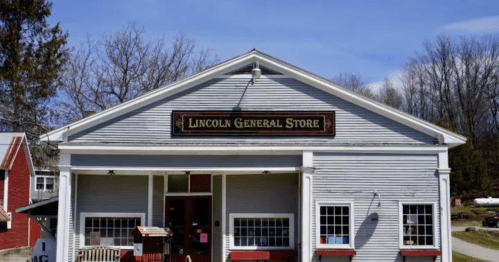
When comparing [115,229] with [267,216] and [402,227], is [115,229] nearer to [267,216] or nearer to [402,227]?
[267,216]

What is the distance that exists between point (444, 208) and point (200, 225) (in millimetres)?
6617

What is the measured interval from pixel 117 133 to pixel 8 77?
75.9 ft

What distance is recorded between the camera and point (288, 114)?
16922 mm

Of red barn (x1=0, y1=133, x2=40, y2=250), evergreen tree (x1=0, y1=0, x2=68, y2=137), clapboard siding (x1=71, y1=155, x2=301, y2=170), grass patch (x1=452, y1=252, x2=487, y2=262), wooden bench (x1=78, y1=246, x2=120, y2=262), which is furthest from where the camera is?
evergreen tree (x1=0, y1=0, x2=68, y2=137)

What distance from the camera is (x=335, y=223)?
16656mm

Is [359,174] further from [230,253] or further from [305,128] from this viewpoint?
[230,253]

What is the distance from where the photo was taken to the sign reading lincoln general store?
1684 centimetres

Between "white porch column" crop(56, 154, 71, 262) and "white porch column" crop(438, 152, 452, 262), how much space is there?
979cm

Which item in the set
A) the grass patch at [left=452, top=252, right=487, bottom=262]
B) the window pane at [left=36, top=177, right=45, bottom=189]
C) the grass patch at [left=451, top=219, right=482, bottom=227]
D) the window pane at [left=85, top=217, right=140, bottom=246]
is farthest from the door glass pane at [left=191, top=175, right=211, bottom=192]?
the window pane at [left=36, top=177, right=45, bottom=189]

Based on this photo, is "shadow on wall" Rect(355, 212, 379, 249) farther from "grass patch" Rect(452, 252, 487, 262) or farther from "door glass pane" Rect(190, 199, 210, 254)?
"grass patch" Rect(452, 252, 487, 262)

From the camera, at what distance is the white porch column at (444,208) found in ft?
53.7

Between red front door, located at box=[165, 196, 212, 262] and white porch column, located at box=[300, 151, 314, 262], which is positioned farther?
red front door, located at box=[165, 196, 212, 262]

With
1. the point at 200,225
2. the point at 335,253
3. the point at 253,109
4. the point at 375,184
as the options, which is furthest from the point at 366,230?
the point at 200,225

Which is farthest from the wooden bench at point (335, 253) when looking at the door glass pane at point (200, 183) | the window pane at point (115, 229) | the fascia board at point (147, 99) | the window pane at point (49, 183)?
the window pane at point (49, 183)
